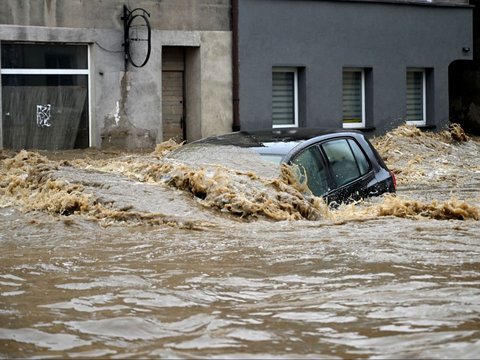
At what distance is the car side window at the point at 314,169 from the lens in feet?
36.4

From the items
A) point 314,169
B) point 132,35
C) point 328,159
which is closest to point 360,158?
point 328,159

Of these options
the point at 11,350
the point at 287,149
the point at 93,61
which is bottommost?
the point at 11,350

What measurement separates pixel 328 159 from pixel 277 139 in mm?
694

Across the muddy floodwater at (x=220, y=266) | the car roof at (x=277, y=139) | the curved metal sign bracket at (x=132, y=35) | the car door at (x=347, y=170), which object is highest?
the curved metal sign bracket at (x=132, y=35)

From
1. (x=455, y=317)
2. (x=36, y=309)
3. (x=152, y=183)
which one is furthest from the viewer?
(x=152, y=183)

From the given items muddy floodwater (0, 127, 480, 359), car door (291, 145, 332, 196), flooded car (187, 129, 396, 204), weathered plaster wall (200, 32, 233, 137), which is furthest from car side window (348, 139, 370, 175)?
weathered plaster wall (200, 32, 233, 137)

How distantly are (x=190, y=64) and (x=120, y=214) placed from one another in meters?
12.2

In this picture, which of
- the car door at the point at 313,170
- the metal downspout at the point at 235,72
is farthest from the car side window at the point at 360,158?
the metal downspout at the point at 235,72

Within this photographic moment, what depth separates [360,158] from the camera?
11844 millimetres

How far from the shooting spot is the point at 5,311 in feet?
22.5

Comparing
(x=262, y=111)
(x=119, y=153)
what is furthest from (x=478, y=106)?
(x=119, y=153)

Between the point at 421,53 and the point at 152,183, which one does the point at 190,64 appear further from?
the point at 152,183

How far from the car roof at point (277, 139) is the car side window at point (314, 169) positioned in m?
0.13

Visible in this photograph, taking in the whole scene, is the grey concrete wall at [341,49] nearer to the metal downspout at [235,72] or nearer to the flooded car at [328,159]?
the metal downspout at [235,72]
